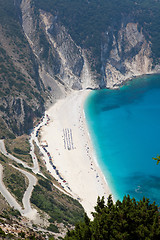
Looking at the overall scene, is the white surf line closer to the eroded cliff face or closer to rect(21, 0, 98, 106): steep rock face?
the eroded cliff face

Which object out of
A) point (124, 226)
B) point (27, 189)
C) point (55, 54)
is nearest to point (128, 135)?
point (27, 189)

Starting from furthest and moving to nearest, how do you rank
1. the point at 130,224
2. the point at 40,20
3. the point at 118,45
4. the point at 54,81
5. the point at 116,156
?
the point at 118,45 → the point at 40,20 → the point at 54,81 → the point at 116,156 → the point at 130,224

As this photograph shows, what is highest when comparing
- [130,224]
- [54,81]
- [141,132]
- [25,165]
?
[54,81]

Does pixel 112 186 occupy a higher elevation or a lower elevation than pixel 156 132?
lower

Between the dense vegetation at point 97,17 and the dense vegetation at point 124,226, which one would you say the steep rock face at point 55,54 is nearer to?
the dense vegetation at point 97,17

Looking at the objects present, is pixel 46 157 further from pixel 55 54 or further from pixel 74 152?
pixel 55 54

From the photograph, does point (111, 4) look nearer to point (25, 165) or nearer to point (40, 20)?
point (40, 20)

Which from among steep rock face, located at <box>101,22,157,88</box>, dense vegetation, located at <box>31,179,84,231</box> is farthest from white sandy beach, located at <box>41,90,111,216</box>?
steep rock face, located at <box>101,22,157,88</box>

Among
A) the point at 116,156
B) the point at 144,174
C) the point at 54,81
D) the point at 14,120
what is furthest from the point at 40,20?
the point at 144,174

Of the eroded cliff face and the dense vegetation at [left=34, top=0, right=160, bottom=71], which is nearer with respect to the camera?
the eroded cliff face
